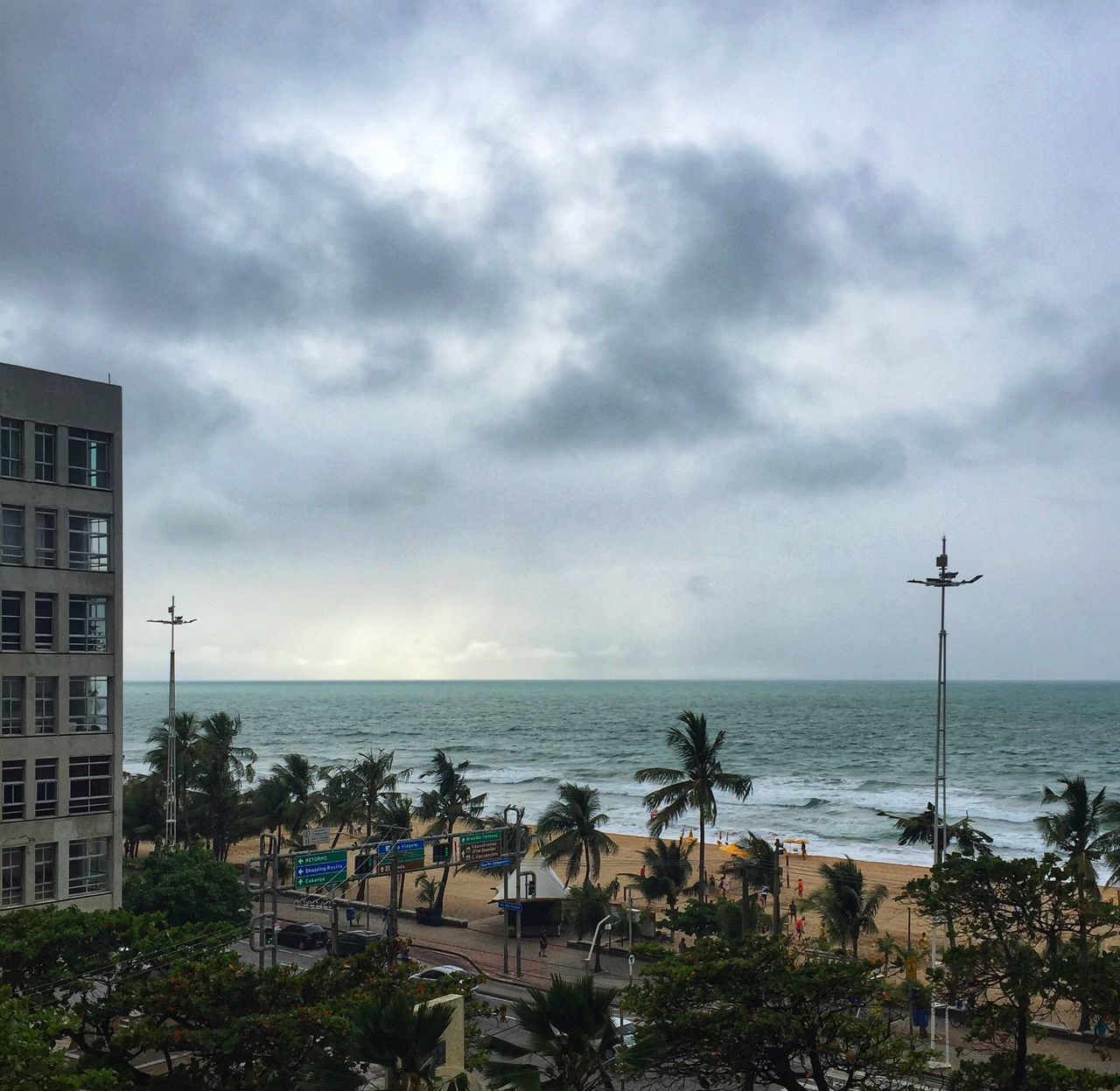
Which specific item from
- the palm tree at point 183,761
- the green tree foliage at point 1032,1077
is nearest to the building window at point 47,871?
the palm tree at point 183,761

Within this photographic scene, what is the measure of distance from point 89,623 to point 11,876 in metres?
8.37

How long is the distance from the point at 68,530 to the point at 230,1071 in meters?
21.8

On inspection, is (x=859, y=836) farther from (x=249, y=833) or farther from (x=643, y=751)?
(x=643, y=751)

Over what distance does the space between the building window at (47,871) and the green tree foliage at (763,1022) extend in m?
22.8

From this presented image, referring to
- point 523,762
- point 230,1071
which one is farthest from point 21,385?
point 523,762

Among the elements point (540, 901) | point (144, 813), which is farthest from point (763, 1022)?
point (144, 813)

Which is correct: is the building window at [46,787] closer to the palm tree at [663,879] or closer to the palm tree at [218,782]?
the palm tree at [663,879]

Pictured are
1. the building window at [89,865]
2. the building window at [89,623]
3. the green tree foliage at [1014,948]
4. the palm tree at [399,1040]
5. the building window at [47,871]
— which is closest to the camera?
the palm tree at [399,1040]

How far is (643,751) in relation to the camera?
16488 cm

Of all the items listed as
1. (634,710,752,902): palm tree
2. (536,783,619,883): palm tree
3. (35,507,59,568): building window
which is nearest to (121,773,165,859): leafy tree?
(536,783,619,883): palm tree

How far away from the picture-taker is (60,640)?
36719 millimetres

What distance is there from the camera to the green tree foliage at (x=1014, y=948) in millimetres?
20016

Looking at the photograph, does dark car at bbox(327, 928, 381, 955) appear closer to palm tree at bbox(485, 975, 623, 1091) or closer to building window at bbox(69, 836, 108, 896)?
building window at bbox(69, 836, 108, 896)

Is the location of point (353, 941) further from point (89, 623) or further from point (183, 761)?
point (183, 761)
